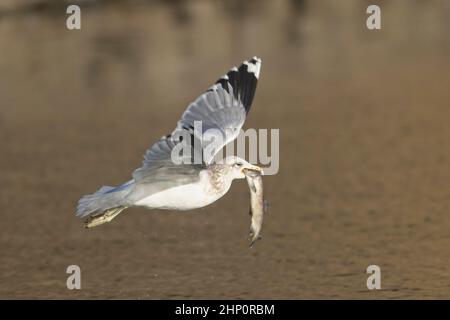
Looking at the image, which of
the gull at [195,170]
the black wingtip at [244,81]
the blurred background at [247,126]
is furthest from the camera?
the blurred background at [247,126]

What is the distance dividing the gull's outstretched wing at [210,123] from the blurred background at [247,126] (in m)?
2.29

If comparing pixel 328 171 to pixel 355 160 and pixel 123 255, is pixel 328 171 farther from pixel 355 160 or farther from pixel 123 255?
pixel 123 255

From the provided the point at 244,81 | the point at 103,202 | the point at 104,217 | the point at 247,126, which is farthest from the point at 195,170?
the point at 247,126

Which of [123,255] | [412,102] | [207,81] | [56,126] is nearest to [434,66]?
[412,102]

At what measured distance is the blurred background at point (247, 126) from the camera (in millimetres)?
9508

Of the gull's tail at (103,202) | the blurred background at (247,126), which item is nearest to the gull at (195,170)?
the gull's tail at (103,202)

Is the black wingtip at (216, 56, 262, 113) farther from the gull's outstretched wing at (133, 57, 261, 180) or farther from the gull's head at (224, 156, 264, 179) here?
the gull's head at (224, 156, 264, 179)

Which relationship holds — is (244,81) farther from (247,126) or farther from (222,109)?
(247,126)

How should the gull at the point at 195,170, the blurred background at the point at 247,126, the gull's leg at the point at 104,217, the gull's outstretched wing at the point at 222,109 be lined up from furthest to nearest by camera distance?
1. the blurred background at the point at 247,126
2. the gull's leg at the point at 104,217
3. the gull's outstretched wing at the point at 222,109
4. the gull at the point at 195,170

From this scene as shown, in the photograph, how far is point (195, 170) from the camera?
6754 mm

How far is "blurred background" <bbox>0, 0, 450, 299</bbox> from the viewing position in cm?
951

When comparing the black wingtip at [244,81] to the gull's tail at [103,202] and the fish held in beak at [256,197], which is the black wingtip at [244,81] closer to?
the fish held in beak at [256,197]

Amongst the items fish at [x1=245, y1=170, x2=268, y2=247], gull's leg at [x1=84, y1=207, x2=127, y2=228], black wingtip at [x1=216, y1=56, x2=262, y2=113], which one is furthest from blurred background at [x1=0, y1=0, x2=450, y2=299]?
black wingtip at [x1=216, y1=56, x2=262, y2=113]

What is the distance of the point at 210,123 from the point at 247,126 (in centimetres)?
636
